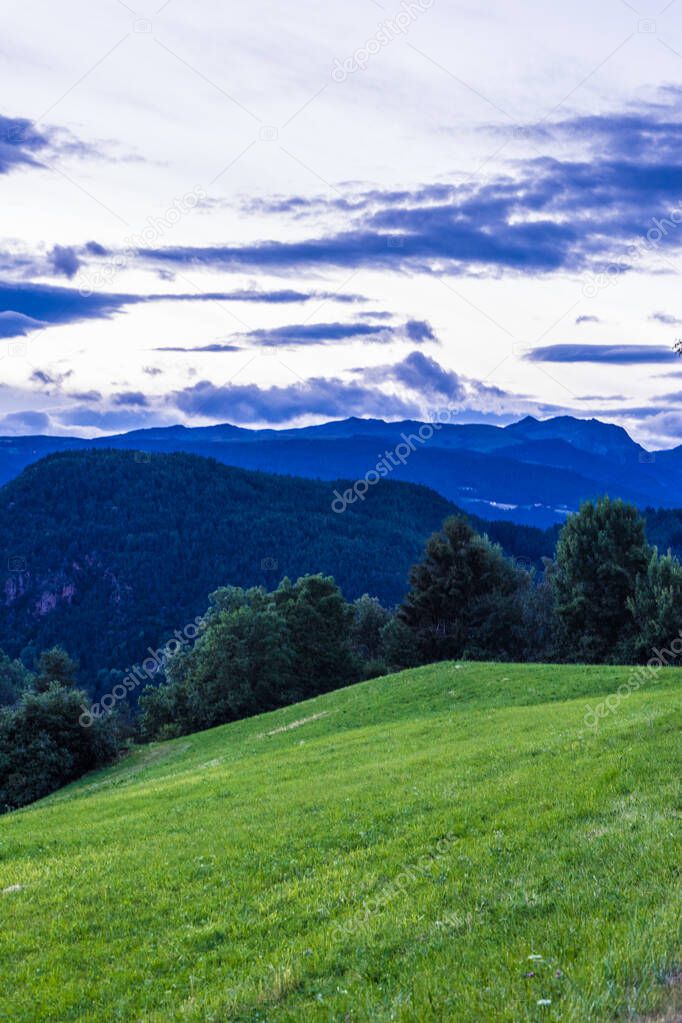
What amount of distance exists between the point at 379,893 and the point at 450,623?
75.3m

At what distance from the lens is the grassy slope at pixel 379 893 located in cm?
1029

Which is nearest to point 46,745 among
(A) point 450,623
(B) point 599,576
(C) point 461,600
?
(A) point 450,623

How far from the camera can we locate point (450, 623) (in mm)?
88250

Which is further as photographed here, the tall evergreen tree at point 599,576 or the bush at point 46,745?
the tall evergreen tree at point 599,576

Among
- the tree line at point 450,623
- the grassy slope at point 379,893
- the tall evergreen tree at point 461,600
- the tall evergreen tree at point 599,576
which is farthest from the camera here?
the tall evergreen tree at point 461,600

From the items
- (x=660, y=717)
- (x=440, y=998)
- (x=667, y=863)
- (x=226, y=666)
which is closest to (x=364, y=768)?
(x=660, y=717)

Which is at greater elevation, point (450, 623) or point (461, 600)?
point (461, 600)

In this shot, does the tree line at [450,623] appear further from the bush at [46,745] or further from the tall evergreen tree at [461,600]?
the bush at [46,745]

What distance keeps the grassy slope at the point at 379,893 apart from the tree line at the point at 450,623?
162 ft

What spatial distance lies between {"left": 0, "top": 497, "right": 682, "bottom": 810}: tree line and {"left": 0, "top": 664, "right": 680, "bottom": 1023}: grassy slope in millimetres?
49391

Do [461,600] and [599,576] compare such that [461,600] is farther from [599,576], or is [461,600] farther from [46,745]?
[46,745]

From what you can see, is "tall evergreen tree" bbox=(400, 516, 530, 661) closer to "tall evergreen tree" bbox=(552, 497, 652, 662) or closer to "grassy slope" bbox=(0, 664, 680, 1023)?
"tall evergreen tree" bbox=(552, 497, 652, 662)

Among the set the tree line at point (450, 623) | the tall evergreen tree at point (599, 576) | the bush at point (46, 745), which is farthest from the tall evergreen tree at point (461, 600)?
the bush at point (46, 745)

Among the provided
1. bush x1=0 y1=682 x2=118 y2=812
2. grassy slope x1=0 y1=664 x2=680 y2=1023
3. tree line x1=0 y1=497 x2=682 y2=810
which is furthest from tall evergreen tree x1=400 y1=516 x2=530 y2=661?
grassy slope x1=0 y1=664 x2=680 y2=1023
